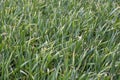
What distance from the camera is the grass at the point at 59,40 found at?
1856mm

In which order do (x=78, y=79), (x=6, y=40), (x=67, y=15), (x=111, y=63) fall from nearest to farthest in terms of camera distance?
(x=78, y=79) → (x=111, y=63) → (x=6, y=40) → (x=67, y=15)

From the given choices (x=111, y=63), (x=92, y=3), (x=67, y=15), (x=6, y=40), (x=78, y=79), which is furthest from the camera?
(x=92, y=3)

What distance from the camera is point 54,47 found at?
209cm

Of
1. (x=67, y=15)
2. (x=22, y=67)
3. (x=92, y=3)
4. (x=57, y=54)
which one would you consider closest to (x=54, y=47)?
(x=57, y=54)

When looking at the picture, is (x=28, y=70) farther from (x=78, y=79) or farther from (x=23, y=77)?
(x=78, y=79)

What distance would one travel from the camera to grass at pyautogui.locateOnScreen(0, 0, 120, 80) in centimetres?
186

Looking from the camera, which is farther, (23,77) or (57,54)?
(57,54)

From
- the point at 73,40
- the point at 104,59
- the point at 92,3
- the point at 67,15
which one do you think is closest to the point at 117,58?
the point at 104,59

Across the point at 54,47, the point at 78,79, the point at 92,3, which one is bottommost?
the point at 78,79

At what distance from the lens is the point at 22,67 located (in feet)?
6.18

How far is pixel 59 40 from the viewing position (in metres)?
2.23

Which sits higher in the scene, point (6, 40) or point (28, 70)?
point (6, 40)

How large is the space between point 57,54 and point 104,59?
0.30 meters

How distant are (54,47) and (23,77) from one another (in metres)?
0.34
